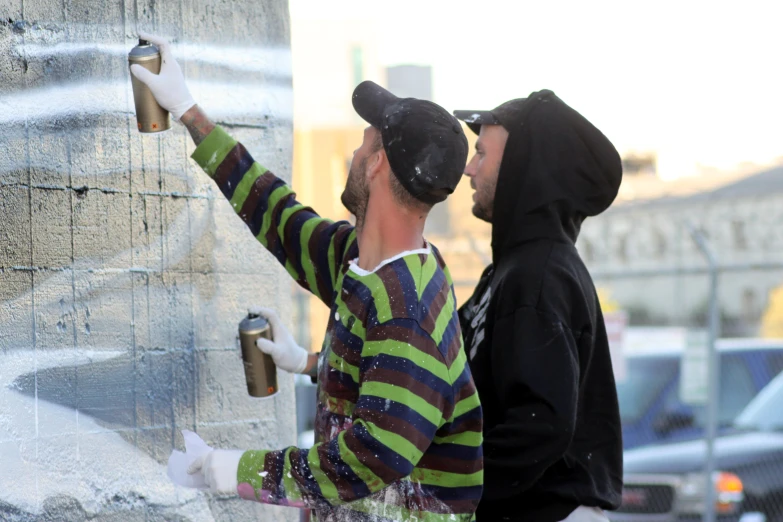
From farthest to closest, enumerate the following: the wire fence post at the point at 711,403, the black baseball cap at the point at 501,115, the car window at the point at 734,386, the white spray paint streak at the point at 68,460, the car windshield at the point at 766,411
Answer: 1. the car window at the point at 734,386
2. the car windshield at the point at 766,411
3. the wire fence post at the point at 711,403
4. the black baseball cap at the point at 501,115
5. the white spray paint streak at the point at 68,460

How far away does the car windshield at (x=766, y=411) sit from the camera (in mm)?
7727

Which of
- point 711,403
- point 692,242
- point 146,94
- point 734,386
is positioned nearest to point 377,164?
point 146,94

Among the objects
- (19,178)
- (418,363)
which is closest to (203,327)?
(19,178)

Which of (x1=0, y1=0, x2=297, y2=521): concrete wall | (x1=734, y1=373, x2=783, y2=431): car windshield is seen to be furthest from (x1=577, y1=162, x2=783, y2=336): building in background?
Result: (x1=0, y1=0, x2=297, y2=521): concrete wall

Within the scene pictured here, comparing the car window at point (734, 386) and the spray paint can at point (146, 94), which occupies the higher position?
the spray paint can at point (146, 94)

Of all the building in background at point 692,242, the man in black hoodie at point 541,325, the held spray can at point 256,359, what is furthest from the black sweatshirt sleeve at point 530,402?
the building in background at point 692,242

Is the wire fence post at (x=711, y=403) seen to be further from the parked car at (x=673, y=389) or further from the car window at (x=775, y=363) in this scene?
the car window at (x=775, y=363)

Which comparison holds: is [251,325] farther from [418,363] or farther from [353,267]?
[418,363]

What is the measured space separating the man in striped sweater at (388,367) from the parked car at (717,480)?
5.01m

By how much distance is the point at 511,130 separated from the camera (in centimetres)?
335

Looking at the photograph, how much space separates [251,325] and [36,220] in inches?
24.7

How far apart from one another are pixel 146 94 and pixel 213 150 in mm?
295

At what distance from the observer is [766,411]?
25.6 ft

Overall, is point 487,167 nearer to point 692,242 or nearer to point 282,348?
point 282,348
